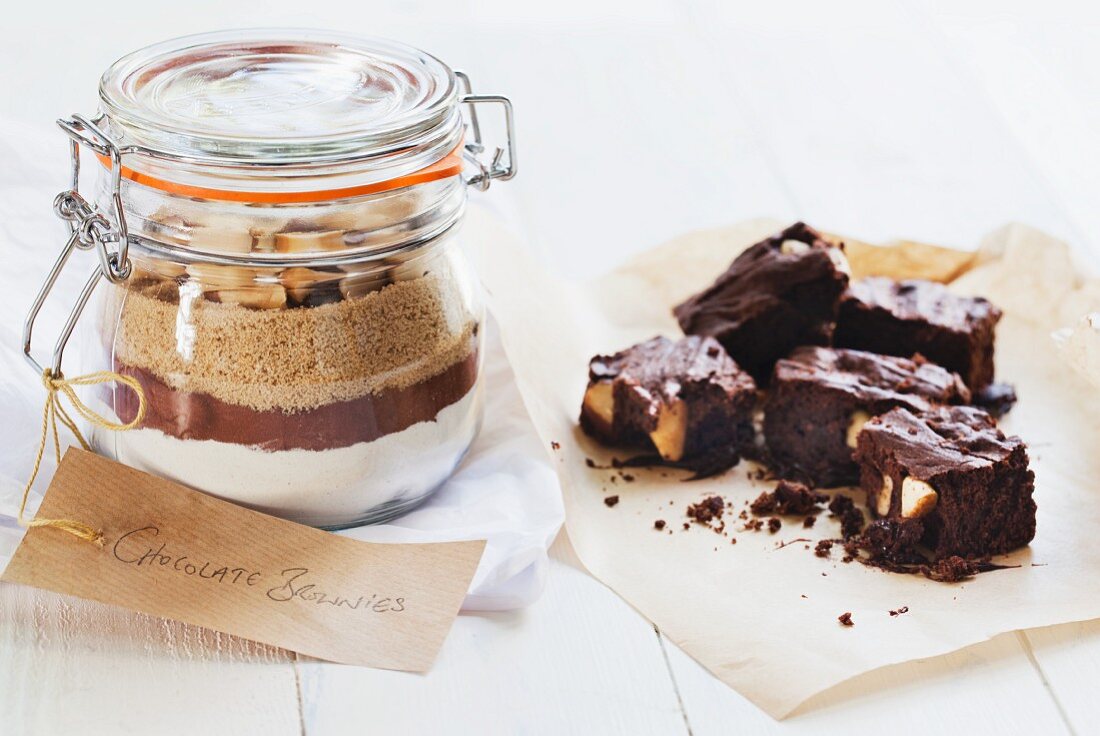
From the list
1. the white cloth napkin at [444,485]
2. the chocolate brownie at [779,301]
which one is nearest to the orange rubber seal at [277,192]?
the white cloth napkin at [444,485]

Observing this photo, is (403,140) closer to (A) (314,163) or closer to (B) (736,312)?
(A) (314,163)

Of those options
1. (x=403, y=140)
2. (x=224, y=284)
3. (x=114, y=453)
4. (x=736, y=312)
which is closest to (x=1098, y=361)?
(x=736, y=312)

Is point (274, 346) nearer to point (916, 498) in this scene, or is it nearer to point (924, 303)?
point (916, 498)

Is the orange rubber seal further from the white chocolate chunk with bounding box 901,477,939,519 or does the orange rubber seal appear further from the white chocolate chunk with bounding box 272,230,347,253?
the white chocolate chunk with bounding box 901,477,939,519

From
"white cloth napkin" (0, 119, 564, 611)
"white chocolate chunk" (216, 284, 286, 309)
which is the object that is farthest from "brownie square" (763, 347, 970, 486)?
"white chocolate chunk" (216, 284, 286, 309)

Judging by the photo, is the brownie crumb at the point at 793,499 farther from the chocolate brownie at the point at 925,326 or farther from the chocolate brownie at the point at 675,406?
the chocolate brownie at the point at 925,326
